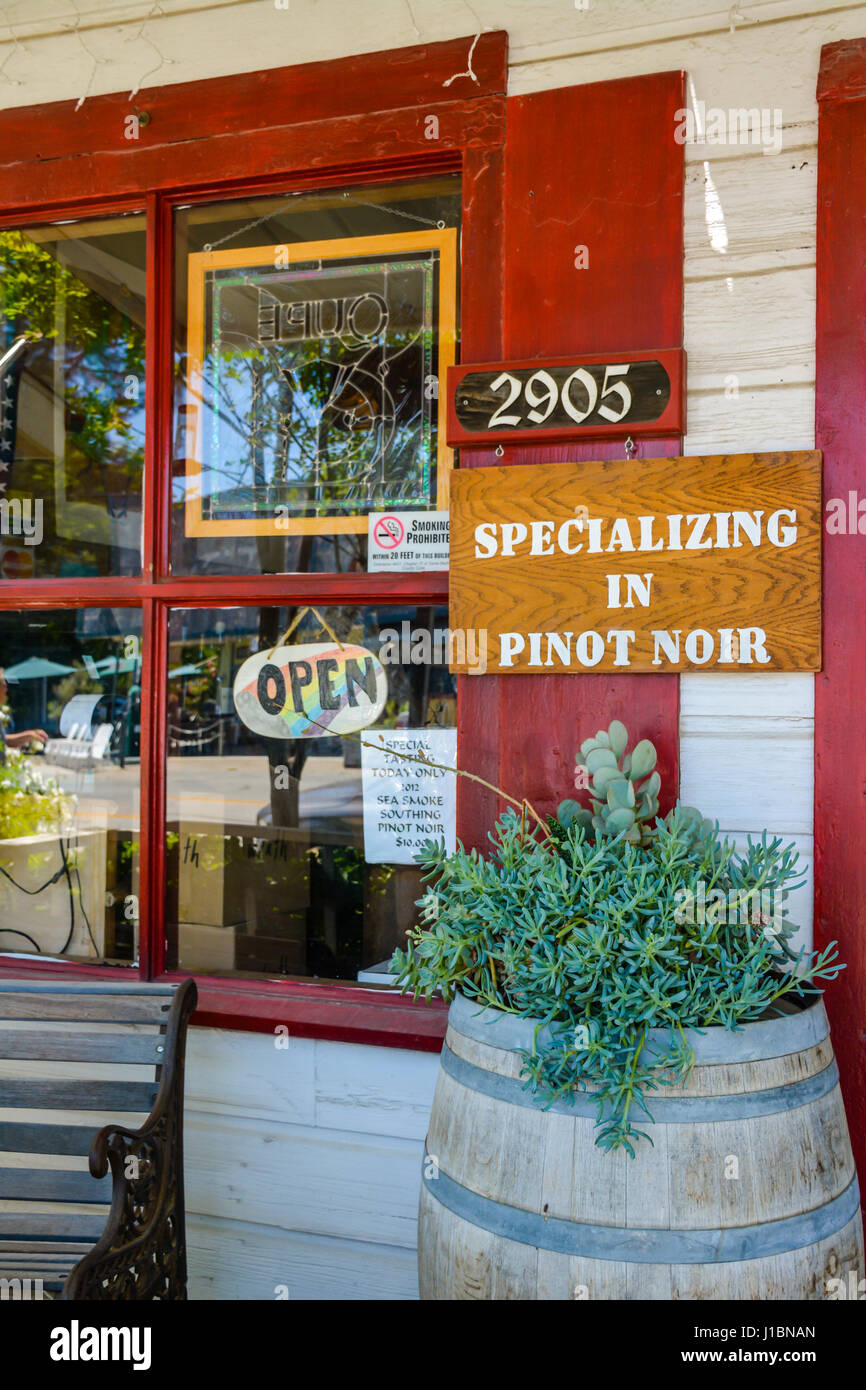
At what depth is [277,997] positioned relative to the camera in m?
2.18

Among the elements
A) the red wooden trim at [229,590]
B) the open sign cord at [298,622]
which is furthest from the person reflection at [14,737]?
the open sign cord at [298,622]

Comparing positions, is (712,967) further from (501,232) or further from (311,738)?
(501,232)

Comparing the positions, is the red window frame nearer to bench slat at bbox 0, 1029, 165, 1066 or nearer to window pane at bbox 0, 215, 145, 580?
window pane at bbox 0, 215, 145, 580

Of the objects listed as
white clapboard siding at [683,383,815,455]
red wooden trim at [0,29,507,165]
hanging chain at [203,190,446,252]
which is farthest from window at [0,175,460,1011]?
white clapboard siding at [683,383,815,455]

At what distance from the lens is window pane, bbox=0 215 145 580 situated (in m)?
2.45

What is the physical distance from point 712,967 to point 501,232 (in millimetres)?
1478

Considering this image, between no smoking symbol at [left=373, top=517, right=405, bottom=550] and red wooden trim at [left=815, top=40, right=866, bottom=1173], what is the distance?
86 cm

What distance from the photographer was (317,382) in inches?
91.7

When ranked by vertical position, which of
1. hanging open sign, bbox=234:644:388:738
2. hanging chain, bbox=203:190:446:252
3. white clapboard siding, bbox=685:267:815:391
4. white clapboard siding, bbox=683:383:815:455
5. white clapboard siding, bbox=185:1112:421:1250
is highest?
hanging chain, bbox=203:190:446:252

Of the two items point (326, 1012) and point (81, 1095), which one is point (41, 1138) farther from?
point (326, 1012)

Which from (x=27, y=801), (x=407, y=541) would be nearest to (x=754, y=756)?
(x=407, y=541)

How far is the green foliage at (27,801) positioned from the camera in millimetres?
2582

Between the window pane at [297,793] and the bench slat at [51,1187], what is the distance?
531 mm
